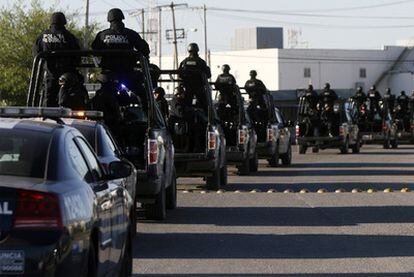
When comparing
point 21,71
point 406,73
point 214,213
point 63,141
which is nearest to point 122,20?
point 214,213

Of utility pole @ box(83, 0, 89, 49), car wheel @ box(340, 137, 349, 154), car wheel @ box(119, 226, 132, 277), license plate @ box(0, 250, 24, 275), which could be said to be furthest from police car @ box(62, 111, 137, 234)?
utility pole @ box(83, 0, 89, 49)

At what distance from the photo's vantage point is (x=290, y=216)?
16812 millimetres

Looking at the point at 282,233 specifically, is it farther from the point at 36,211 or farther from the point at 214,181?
the point at 36,211

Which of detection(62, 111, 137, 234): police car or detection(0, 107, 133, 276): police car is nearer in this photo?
detection(0, 107, 133, 276): police car

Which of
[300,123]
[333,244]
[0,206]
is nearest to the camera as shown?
[0,206]

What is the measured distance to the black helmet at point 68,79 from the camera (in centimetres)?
1588

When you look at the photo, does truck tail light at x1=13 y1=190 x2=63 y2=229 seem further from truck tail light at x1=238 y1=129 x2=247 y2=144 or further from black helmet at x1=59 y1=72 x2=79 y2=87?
truck tail light at x1=238 y1=129 x2=247 y2=144

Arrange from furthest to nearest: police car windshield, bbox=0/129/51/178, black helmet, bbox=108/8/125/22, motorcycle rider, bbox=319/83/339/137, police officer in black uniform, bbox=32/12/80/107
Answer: motorcycle rider, bbox=319/83/339/137, black helmet, bbox=108/8/125/22, police officer in black uniform, bbox=32/12/80/107, police car windshield, bbox=0/129/51/178

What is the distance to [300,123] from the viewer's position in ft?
132

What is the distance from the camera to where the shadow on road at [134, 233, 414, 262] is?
487 inches

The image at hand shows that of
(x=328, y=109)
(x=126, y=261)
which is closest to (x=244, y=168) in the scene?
(x=328, y=109)

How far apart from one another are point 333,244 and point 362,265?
1808 mm

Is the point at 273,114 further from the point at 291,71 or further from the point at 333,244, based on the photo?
the point at 291,71

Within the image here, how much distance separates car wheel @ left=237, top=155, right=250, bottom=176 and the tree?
2777 centimetres
